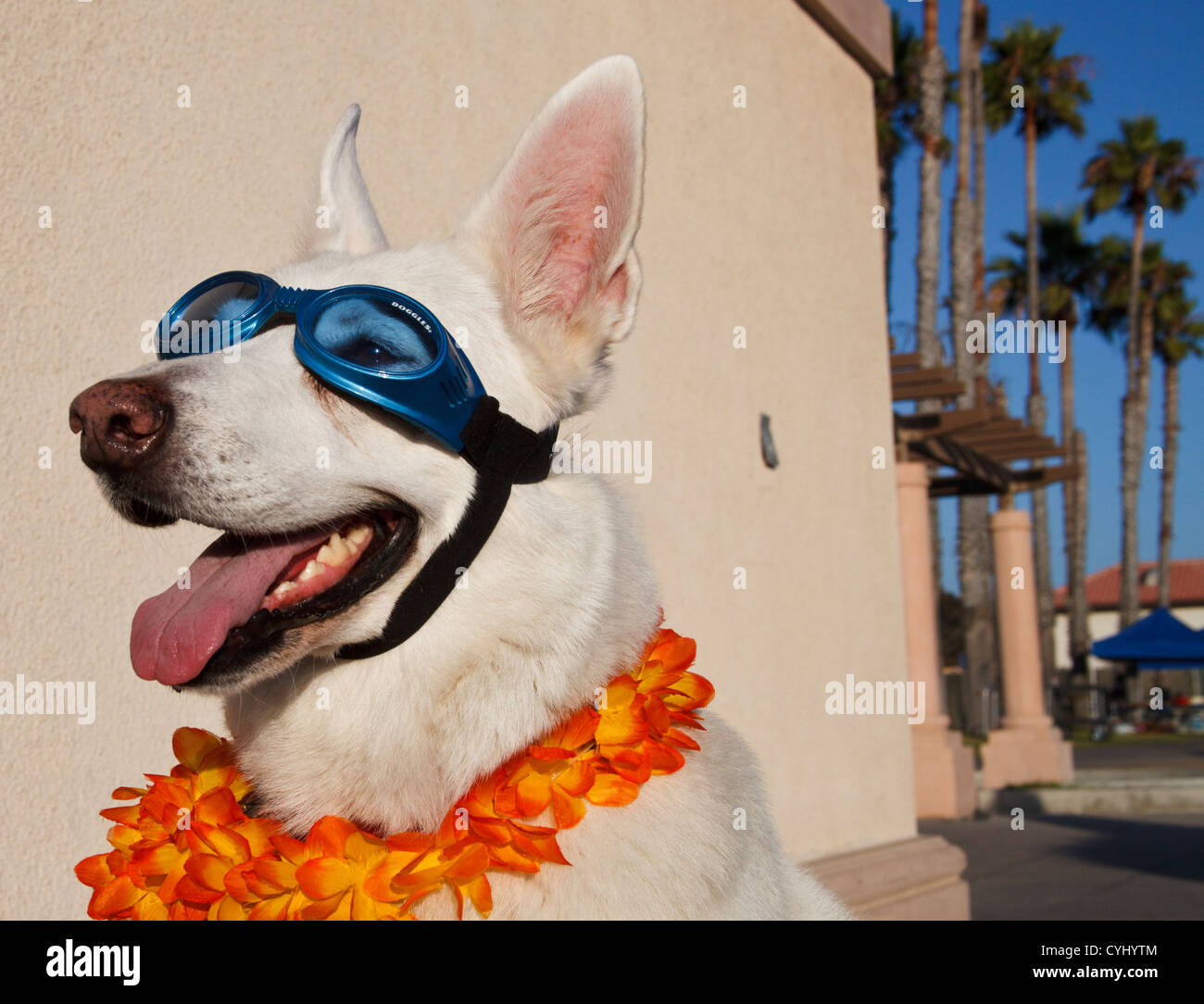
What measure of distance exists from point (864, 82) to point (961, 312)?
1364 cm

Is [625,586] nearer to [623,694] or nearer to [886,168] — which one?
[623,694]

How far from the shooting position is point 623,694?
2178mm

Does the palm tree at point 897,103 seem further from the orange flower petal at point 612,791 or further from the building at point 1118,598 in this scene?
the building at point 1118,598

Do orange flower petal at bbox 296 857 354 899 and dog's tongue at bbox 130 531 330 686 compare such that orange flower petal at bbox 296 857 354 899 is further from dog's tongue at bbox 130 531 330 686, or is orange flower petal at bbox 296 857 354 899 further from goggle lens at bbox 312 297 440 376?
goggle lens at bbox 312 297 440 376

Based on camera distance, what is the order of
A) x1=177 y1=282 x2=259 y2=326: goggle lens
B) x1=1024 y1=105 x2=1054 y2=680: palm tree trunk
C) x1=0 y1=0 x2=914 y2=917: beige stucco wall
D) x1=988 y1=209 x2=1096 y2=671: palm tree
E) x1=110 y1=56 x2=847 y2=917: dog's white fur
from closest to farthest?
1. x1=110 y1=56 x2=847 y2=917: dog's white fur
2. x1=177 y1=282 x2=259 y2=326: goggle lens
3. x1=0 y1=0 x2=914 y2=917: beige stucco wall
4. x1=1024 y1=105 x2=1054 y2=680: palm tree trunk
5. x1=988 y1=209 x2=1096 y2=671: palm tree

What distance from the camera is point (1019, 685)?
15109 mm

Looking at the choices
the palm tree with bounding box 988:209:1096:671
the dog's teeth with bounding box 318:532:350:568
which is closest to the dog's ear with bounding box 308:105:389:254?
the dog's teeth with bounding box 318:532:350:568

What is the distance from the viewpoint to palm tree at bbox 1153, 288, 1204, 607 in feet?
125

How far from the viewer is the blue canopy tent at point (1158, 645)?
63.5 feet

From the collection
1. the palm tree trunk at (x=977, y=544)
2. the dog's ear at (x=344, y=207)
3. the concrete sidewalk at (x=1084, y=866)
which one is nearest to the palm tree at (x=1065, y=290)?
the palm tree trunk at (x=977, y=544)

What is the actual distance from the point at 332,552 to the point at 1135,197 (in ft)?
127

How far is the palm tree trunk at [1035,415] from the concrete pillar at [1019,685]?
1435 cm

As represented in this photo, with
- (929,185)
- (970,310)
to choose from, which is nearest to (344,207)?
(929,185)
